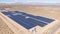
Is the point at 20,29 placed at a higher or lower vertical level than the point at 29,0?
lower

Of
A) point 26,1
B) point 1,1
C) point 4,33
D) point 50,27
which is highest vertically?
point 26,1

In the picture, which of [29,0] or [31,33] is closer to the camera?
[31,33]

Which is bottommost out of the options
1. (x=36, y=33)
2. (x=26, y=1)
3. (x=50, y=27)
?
(x=36, y=33)

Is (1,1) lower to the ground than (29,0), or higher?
lower

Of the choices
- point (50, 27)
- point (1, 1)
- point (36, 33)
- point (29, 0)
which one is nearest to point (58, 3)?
point (29, 0)

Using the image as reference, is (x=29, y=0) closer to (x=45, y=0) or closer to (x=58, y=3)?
(x=45, y=0)

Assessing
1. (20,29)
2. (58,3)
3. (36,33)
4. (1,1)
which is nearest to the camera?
(36,33)

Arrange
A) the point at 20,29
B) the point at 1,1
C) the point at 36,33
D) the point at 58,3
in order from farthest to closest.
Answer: the point at 1,1 < the point at 58,3 < the point at 20,29 < the point at 36,33

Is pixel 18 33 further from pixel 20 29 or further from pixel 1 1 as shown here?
pixel 1 1

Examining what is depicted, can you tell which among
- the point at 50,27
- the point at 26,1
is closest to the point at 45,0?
the point at 26,1
